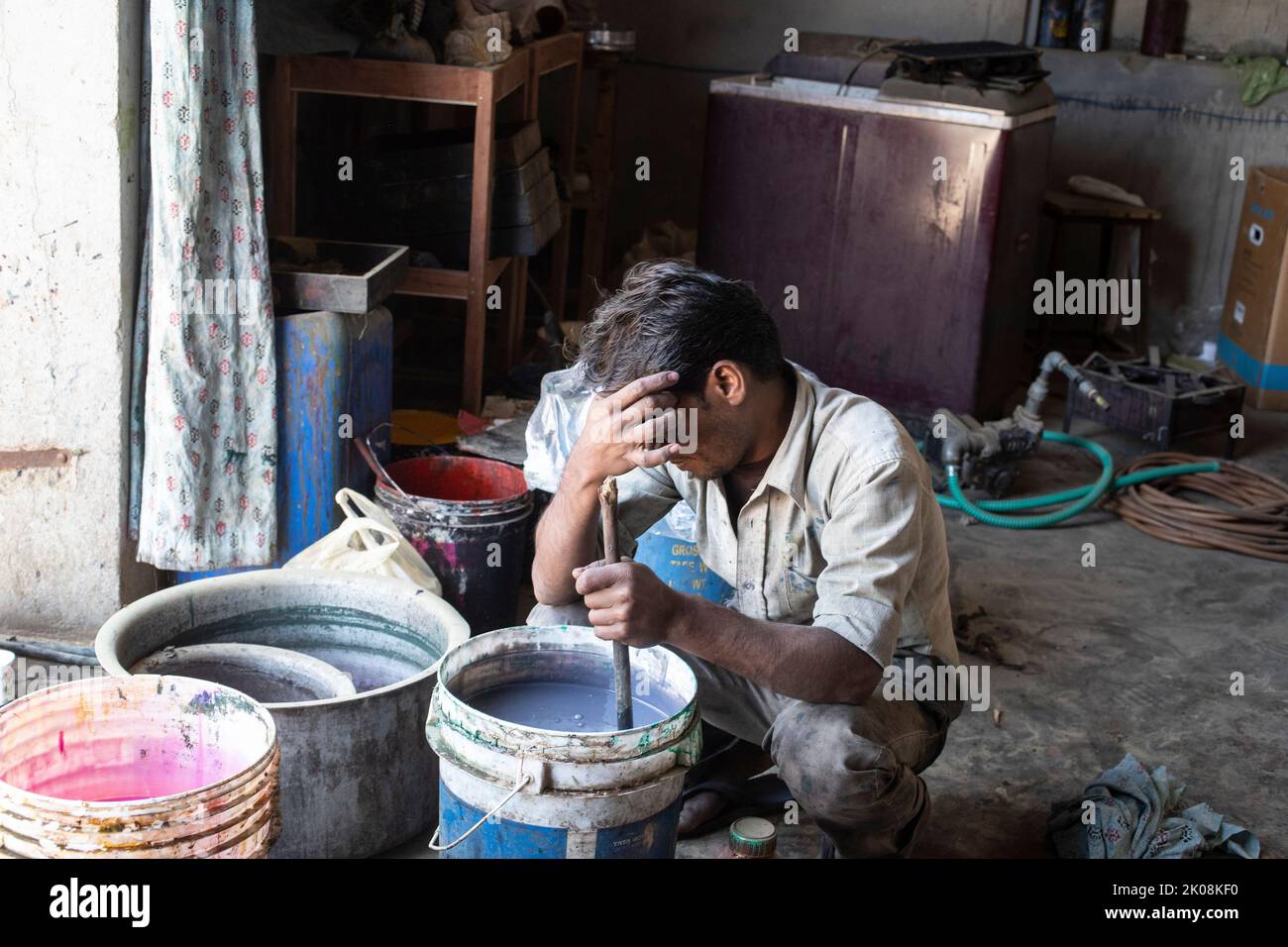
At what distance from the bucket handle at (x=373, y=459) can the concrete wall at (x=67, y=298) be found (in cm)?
64

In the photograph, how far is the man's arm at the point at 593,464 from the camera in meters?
2.33

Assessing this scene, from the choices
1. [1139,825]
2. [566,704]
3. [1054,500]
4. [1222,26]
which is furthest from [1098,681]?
[1222,26]

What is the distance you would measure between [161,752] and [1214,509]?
13.6 feet

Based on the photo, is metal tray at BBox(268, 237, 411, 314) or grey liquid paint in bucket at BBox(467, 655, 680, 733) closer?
grey liquid paint in bucket at BBox(467, 655, 680, 733)

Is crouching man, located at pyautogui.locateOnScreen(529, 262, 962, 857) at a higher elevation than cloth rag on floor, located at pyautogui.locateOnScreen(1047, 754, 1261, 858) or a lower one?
higher

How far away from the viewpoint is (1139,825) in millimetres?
3033

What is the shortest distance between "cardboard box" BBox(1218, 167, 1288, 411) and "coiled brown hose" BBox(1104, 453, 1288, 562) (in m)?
1.26

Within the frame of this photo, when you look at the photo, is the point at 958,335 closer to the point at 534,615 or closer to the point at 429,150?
the point at 429,150

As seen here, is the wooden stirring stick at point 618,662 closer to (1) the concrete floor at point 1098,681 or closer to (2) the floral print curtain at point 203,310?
(1) the concrete floor at point 1098,681

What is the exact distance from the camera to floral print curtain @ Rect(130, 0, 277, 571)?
3.23 meters

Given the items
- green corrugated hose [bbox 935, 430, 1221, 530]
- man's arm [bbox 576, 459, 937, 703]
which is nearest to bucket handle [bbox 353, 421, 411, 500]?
man's arm [bbox 576, 459, 937, 703]

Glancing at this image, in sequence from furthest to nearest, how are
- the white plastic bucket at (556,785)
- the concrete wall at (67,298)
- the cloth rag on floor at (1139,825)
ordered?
the concrete wall at (67,298)
the cloth rag on floor at (1139,825)
the white plastic bucket at (556,785)

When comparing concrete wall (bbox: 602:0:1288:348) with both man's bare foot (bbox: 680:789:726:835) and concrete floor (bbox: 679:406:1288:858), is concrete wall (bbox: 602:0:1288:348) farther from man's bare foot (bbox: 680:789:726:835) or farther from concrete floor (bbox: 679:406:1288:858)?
man's bare foot (bbox: 680:789:726:835)

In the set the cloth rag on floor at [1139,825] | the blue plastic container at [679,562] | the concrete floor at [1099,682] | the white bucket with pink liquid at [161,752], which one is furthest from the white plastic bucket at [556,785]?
the cloth rag on floor at [1139,825]
